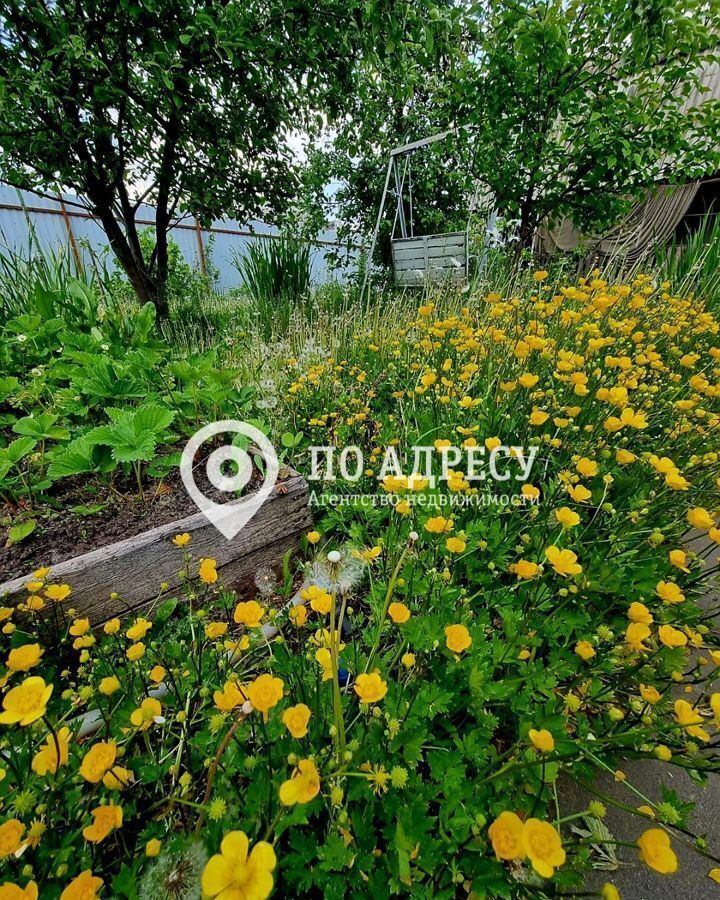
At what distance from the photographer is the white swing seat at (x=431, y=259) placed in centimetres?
452

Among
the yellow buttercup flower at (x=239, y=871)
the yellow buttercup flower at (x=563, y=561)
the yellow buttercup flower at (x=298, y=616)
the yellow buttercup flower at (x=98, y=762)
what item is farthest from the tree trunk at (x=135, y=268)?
the yellow buttercup flower at (x=239, y=871)

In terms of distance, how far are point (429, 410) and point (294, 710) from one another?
1485 millimetres

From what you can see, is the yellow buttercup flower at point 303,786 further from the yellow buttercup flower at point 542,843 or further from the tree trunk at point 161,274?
the tree trunk at point 161,274

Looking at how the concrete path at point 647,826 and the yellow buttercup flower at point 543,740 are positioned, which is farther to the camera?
the concrete path at point 647,826

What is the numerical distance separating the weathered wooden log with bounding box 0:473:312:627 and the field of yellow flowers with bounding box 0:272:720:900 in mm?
46

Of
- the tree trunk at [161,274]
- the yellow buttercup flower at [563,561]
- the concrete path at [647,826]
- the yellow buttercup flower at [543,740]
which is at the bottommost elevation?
the concrete path at [647,826]

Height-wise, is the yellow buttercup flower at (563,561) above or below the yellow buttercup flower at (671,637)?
above

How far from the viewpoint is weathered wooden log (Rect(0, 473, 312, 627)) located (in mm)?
1129

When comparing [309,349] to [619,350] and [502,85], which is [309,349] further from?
[502,85]

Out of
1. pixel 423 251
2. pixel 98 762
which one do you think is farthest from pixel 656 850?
pixel 423 251

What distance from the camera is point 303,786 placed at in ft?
1.78

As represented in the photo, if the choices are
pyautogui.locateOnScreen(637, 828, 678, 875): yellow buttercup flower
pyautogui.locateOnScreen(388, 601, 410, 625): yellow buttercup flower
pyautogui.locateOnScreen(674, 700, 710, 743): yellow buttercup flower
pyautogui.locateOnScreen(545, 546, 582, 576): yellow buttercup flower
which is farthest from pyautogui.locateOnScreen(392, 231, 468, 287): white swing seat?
pyautogui.locateOnScreen(637, 828, 678, 875): yellow buttercup flower

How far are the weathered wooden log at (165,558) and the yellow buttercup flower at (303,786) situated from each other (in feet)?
2.43

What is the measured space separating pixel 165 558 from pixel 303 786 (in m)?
0.90
